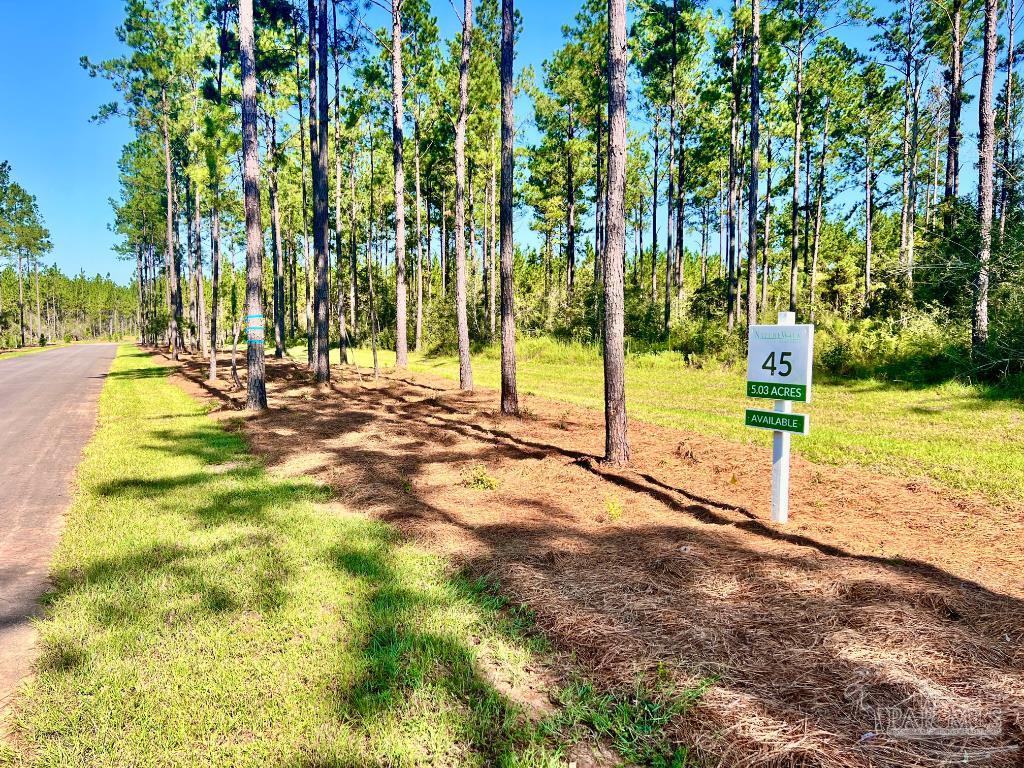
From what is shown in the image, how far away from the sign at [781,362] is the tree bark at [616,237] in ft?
5.89

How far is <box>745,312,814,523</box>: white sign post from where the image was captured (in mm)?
4660

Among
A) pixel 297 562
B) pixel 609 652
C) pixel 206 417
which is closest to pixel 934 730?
pixel 609 652

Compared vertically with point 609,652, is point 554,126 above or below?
above

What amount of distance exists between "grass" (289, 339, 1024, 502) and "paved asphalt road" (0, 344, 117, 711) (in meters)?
8.32

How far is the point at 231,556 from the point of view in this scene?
434 centimetres

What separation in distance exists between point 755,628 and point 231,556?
12.9 ft

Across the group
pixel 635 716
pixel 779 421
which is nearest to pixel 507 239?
pixel 779 421

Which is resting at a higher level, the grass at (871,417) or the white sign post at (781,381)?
the white sign post at (781,381)

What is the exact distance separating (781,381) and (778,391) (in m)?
0.09

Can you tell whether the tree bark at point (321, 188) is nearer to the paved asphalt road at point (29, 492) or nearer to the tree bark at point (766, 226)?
the paved asphalt road at point (29, 492)

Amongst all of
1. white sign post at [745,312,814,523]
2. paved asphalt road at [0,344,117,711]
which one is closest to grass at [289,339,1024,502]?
white sign post at [745,312,814,523]

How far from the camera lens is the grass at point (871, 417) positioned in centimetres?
671

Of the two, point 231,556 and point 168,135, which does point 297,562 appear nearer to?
point 231,556

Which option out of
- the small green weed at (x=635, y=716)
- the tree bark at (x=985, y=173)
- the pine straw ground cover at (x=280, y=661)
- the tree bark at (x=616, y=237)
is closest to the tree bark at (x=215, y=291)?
the pine straw ground cover at (x=280, y=661)
